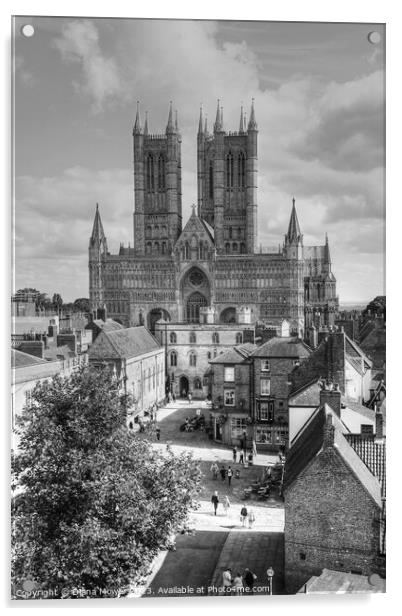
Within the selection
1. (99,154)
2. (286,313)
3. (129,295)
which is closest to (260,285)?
(286,313)

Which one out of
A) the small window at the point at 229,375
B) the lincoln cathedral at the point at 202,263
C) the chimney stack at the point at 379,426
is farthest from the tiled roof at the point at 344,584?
→ the lincoln cathedral at the point at 202,263

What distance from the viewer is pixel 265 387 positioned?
29875mm

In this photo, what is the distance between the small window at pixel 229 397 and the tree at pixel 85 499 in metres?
18.9

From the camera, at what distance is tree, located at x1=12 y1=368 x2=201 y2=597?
11.1 meters

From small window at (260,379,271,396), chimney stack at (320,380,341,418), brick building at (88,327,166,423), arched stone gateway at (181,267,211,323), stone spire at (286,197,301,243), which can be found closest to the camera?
chimney stack at (320,380,341,418)

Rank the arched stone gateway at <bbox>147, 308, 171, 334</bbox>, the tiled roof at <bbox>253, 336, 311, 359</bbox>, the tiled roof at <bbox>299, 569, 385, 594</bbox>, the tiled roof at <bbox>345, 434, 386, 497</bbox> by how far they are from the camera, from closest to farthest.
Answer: the tiled roof at <bbox>299, 569, 385, 594</bbox>, the tiled roof at <bbox>345, 434, 386, 497</bbox>, the tiled roof at <bbox>253, 336, 311, 359</bbox>, the arched stone gateway at <bbox>147, 308, 171, 334</bbox>

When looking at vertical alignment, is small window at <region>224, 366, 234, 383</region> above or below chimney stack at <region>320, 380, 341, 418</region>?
below

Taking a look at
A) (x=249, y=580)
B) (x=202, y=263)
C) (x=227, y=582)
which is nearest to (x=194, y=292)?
(x=202, y=263)

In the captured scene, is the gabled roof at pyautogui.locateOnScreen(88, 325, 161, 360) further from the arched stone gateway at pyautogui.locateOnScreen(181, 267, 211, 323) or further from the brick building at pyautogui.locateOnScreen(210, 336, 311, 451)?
the arched stone gateway at pyautogui.locateOnScreen(181, 267, 211, 323)

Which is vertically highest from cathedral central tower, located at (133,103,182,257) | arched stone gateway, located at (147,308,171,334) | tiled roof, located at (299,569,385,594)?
cathedral central tower, located at (133,103,182,257)

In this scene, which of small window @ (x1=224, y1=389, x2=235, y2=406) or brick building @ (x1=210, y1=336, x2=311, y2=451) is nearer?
brick building @ (x1=210, y1=336, x2=311, y2=451)

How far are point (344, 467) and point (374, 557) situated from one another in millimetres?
1834

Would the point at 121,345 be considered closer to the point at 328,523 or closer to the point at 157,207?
the point at 328,523

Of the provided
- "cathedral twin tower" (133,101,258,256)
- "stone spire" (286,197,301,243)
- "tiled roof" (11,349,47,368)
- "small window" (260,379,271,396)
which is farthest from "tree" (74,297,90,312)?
"cathedral twin tower" (133,101,258,256)
